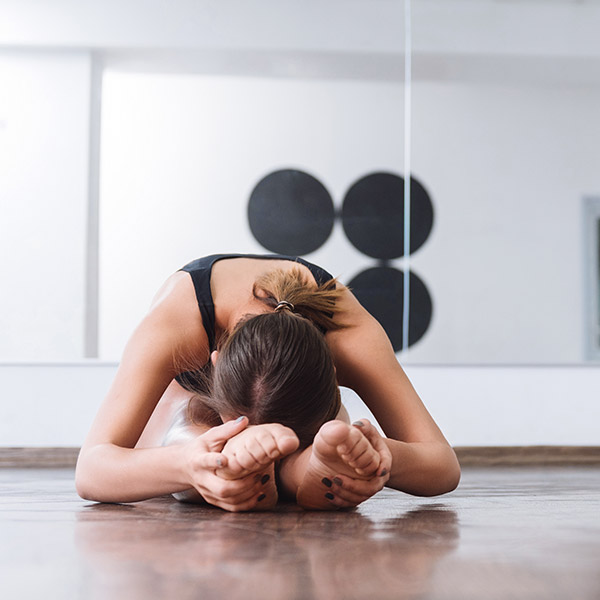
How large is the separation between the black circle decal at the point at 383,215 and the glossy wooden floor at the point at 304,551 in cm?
179

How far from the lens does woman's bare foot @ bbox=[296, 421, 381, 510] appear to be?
94 cm

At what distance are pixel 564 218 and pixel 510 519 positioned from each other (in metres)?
2.23

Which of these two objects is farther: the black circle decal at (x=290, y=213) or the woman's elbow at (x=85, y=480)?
the black circle decal at (x=290, y=213)

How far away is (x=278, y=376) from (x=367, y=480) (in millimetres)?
195

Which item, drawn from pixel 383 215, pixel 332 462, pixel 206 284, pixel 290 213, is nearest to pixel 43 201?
pixel 290 213

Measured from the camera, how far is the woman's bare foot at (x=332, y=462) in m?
0.94

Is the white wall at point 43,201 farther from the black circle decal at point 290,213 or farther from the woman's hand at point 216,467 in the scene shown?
the woman's hand at point 216,467

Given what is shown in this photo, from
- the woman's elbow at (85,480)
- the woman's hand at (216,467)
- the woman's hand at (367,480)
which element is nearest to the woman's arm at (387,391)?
the woman's hand at (367,480)

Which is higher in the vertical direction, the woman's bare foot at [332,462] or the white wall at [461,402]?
the woman's bare foot at [332,462]

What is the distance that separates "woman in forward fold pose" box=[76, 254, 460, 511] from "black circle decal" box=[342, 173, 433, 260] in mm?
1518

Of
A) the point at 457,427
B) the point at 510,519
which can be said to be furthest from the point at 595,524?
the point at 457,427

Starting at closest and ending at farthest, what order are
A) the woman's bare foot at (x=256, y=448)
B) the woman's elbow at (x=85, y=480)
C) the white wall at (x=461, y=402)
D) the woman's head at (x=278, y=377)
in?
the woman's bare foot at (x=256, y=448) < the woman's head at (x=278, y=377) < the woman's elbow at (x=85, y=480) < the white wall at (x=461, y=402)

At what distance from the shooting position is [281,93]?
3.03 meters

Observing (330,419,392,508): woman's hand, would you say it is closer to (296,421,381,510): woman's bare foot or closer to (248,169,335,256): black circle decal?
(296,421,381,510): woman's bare foot
